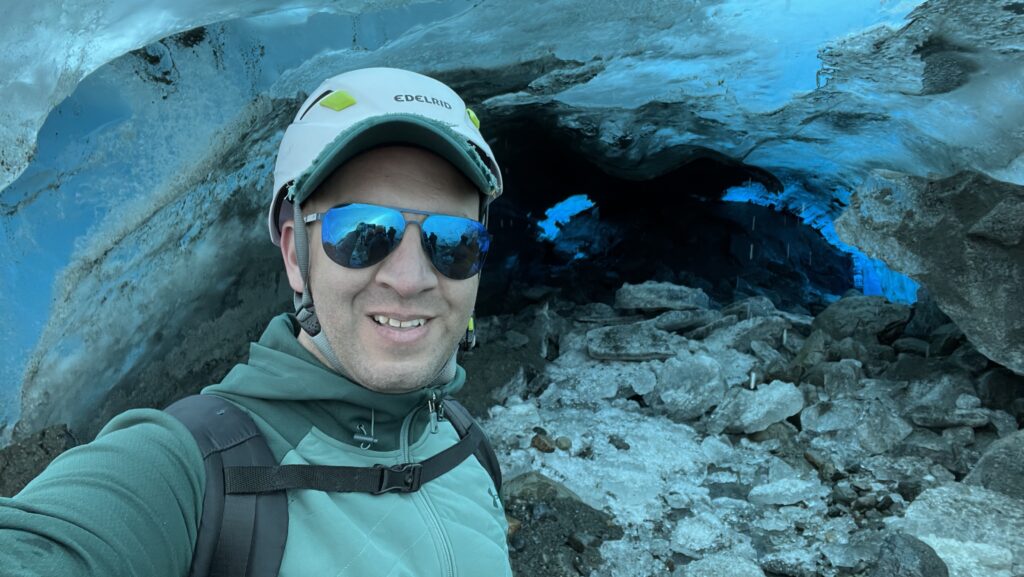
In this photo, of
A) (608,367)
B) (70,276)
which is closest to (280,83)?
(70,276)

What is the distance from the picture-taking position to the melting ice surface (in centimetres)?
960

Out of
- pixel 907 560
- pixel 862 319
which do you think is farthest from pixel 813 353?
pixel 907 560

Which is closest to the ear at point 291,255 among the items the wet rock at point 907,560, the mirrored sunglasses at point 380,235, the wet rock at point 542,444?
the mirrored sunglasses at point 380,235

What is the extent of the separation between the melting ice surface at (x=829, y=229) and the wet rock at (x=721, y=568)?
7105 millimetres

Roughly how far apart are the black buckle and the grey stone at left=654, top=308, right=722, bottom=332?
629cm

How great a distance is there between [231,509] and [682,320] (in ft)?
22.6

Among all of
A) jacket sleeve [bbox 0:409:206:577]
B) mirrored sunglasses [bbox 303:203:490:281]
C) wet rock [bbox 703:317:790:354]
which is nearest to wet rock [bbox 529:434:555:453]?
wet rock [bbox 703:317:790:354]

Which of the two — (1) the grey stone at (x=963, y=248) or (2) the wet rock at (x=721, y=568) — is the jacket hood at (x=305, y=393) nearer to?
(2) the wet rock at (x=721, y=568)

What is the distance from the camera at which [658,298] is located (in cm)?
800

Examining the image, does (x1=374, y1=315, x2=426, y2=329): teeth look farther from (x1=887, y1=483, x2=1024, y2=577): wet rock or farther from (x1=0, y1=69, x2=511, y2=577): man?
(x1=887, y1=483, x2=1024, y2=577): wet rock

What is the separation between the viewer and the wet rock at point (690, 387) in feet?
18.5

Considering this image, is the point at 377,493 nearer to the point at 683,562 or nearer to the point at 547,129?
the point at 683,562

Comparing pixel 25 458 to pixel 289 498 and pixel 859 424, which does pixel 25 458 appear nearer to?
pixel 289 498

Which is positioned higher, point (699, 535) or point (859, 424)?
point (699, 535)
